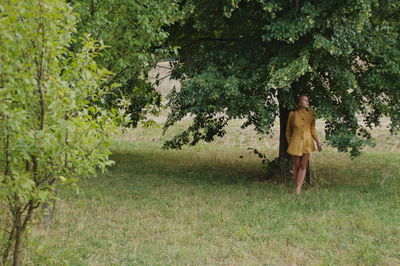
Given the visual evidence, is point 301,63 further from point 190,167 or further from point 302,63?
point 190,167

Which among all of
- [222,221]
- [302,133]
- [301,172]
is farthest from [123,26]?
[301,172]

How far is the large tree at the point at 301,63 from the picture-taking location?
31.0 ft

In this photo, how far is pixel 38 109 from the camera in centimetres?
430

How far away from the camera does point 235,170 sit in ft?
46.7

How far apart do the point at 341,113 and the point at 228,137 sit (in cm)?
1139

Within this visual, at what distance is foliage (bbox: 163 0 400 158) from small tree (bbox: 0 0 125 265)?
220 inches

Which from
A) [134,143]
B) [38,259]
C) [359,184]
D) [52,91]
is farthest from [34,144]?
[134,143]

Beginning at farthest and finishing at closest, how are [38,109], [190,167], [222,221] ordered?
[190,167] < [222,221] < [38,109]

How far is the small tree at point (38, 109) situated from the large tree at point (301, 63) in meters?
5.54

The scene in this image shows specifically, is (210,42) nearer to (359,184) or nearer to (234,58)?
(234,58)

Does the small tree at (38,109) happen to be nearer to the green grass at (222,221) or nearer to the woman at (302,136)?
the green grass at (222,221)

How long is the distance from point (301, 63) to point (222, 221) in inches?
135

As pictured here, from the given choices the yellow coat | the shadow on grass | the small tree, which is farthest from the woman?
the small tree

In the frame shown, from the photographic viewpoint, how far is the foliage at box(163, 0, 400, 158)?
31.0 ft
